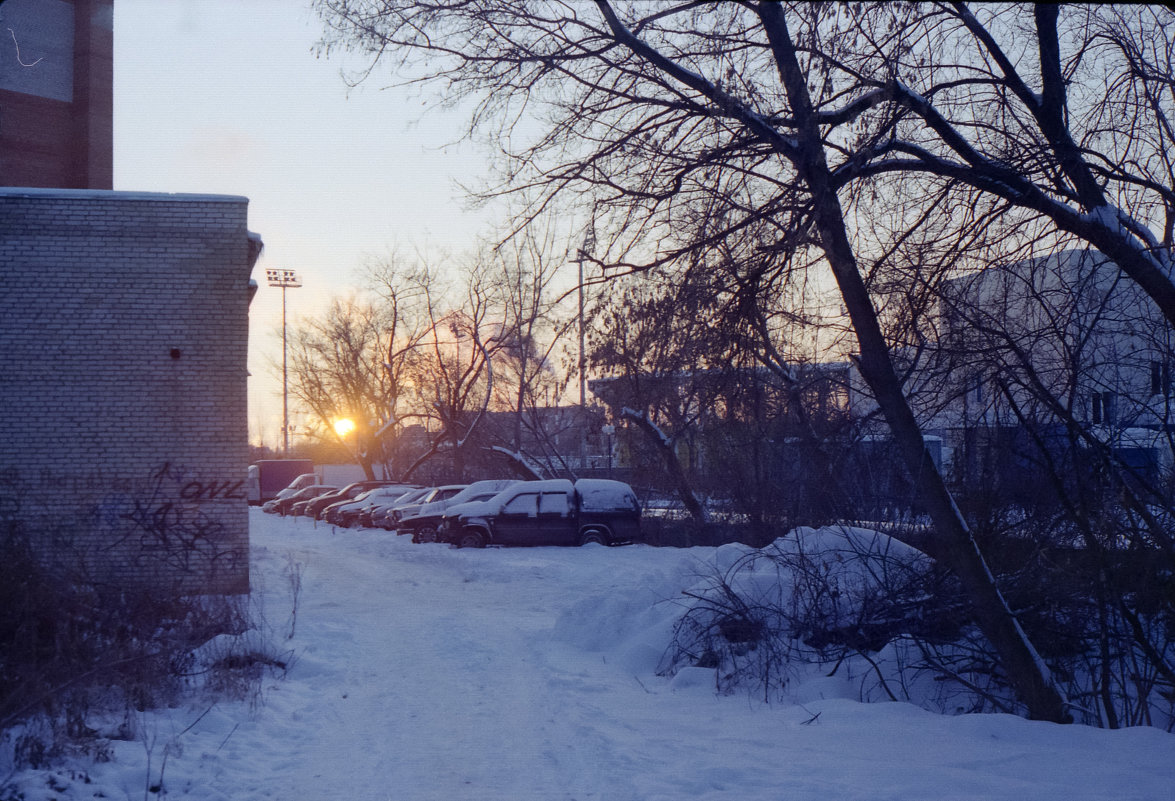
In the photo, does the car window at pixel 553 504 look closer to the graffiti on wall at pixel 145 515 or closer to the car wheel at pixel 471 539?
the car wheel at pixel 471 539

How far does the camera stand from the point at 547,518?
24656 millimetres

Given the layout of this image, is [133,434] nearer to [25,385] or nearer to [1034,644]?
[25,385]

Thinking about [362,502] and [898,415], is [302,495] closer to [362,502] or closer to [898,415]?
[362,502]

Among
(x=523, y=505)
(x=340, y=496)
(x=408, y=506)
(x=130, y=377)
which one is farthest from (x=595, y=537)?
(x=340, y=496)

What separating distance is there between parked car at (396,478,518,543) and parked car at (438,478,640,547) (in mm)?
2194

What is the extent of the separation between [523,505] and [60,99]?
1478cm

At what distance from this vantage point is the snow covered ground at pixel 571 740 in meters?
5.46

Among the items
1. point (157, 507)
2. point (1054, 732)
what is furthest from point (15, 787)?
point (157, 507)

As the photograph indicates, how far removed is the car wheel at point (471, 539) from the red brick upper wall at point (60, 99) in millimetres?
12240

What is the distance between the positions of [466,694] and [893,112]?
20.9 feet

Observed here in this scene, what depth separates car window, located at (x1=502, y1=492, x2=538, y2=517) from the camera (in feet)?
80.9

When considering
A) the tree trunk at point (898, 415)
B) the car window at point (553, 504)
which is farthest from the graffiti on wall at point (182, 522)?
the car window at point (553, 504)

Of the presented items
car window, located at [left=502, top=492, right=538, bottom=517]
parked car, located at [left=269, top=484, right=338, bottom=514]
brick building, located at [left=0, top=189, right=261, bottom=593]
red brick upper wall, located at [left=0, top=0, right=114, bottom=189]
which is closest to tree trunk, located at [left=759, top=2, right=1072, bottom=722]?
brick building, located at [left=0, top=189, right=261, bottom=593]

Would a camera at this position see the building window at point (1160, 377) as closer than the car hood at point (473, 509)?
Yes
